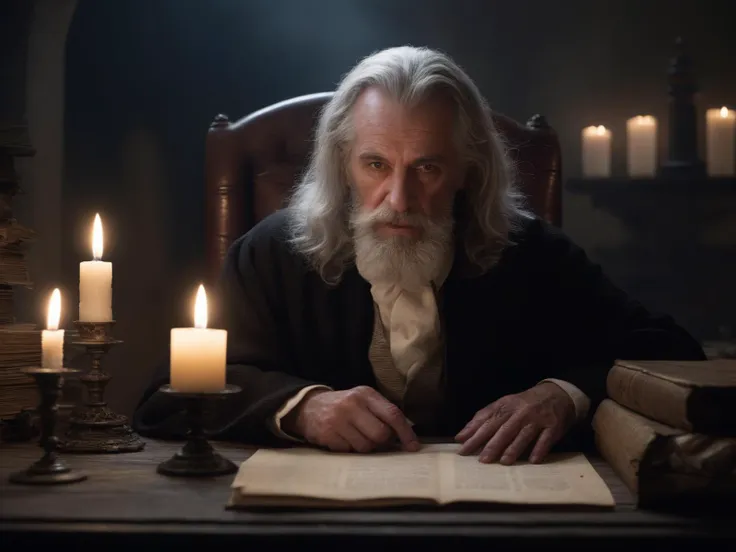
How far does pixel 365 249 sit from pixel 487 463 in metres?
0.75

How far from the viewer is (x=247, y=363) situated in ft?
6.14

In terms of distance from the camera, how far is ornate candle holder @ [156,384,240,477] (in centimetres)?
130

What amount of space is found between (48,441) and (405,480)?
0.49m

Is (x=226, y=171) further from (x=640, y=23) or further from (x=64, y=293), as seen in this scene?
(x=640, y=23)

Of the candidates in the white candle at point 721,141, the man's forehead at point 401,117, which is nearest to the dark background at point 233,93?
the white candle at point 721,141

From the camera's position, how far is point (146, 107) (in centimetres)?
357

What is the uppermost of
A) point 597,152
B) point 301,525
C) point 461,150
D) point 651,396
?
point 597,152

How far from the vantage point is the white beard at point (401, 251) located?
1.98 metres

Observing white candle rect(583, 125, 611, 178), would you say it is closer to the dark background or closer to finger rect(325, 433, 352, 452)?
the dark background

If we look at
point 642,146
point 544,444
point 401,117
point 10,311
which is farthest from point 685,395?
point 642,146

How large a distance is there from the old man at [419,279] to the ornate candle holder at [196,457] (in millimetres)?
469

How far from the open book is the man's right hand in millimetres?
25

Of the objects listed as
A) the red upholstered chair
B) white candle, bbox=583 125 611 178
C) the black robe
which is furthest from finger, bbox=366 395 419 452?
white candle, bbox=583 125 611 178

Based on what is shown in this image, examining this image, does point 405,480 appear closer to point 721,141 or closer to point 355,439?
point 355,439
